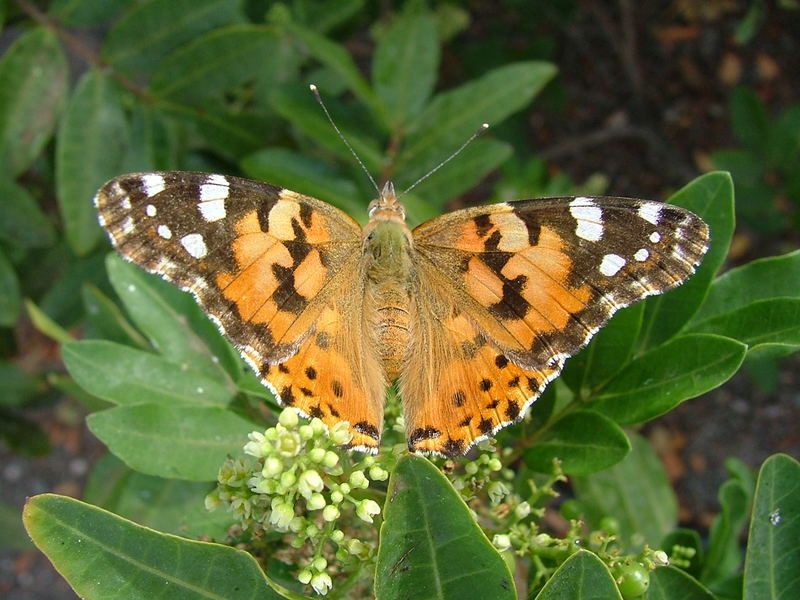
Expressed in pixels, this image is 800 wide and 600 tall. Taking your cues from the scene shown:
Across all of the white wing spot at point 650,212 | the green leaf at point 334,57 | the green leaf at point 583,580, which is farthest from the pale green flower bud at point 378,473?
the green leaf at point 334,57

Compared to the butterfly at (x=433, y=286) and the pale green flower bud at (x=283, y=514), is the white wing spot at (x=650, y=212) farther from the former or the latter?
the pale green flower bud at (x=283, y=514)

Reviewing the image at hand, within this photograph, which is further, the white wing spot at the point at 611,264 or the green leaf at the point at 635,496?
the green leaf at the point at 635,496

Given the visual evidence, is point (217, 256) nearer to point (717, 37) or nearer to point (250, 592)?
point (250, 592)

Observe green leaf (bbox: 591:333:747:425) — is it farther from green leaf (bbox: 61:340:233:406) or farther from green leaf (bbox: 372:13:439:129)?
green leaf (bbox: 372:13:439:129)

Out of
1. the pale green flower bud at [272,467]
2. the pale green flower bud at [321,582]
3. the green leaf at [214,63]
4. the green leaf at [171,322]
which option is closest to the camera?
the pale green flower bud at [272,467]

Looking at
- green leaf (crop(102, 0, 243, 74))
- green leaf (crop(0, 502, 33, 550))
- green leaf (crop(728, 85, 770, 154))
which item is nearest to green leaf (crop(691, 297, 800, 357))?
green leaf (crop(102, 0, 243, 74))

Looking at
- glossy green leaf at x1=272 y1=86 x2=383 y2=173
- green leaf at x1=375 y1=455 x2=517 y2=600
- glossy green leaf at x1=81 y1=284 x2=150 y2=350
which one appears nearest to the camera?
green leaf at x1=375 y1=455 x2=517 y2=600

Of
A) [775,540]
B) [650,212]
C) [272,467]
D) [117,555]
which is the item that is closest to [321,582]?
[272,467]
